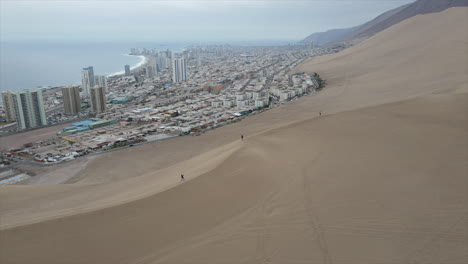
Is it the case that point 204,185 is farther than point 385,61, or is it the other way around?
point 385,61

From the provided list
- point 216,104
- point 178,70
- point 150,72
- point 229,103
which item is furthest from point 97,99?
point 150,72

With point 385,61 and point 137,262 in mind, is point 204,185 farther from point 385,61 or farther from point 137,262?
point 385,61

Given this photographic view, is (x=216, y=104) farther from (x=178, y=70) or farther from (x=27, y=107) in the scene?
(x=178, y=70)

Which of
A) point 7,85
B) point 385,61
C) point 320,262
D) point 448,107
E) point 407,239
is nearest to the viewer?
point 320,262

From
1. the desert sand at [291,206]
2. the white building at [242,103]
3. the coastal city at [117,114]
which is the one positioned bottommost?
the coastal city at [117,114]

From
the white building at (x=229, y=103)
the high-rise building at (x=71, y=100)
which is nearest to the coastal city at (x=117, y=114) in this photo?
the high-rise building at (x=71, y=100)

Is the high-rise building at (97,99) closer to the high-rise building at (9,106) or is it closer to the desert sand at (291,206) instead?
the high-rise building at (9,106)

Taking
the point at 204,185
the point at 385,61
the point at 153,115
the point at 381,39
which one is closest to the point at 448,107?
the point at 204,185
